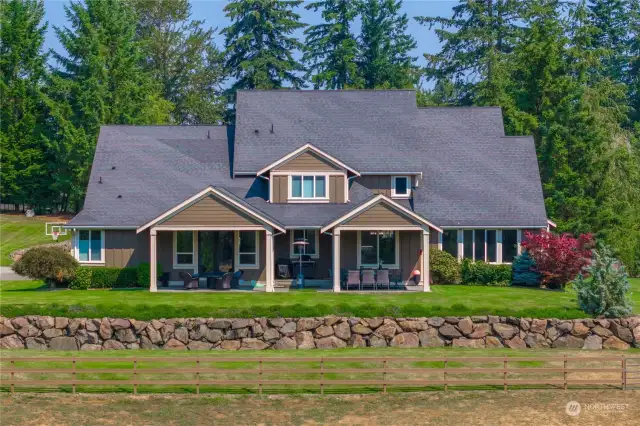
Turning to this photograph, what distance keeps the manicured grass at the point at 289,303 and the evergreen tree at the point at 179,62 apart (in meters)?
41.8

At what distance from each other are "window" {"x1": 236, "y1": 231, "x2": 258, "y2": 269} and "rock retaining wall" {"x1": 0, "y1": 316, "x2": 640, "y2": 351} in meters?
9.34

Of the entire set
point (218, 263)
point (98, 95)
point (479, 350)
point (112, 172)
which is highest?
point (98, 95)

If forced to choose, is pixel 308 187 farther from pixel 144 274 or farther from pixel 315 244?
pixel 144 274

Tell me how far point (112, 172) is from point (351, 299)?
15.6 metres

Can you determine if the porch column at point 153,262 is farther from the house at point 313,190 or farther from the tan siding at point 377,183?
the tan siding at point 377,183

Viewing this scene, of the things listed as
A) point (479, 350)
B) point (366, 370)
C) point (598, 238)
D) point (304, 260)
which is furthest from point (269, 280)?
point (598, 238)

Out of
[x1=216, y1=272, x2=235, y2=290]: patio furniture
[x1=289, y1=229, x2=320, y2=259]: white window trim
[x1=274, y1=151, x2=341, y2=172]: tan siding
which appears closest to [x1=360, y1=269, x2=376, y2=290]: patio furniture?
[x1=289, y1=229, x2=320, y2=259]: white window trim

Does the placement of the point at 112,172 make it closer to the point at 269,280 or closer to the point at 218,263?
the point at 218,263

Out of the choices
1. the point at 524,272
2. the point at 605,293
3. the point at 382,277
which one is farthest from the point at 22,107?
the point at 605,293

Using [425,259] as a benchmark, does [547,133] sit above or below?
above

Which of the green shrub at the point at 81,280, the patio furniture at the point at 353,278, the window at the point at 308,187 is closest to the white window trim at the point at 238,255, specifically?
the window at the point at 308,187

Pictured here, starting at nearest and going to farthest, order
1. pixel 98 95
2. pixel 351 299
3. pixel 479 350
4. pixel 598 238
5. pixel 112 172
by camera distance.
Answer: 1. pixel 479 350
2. pixel 351 299
3. pixel 112 172
4. pixel 598 238
5. pixel 98 95

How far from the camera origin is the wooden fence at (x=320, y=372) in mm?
25578

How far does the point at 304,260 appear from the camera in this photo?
41094 mm
